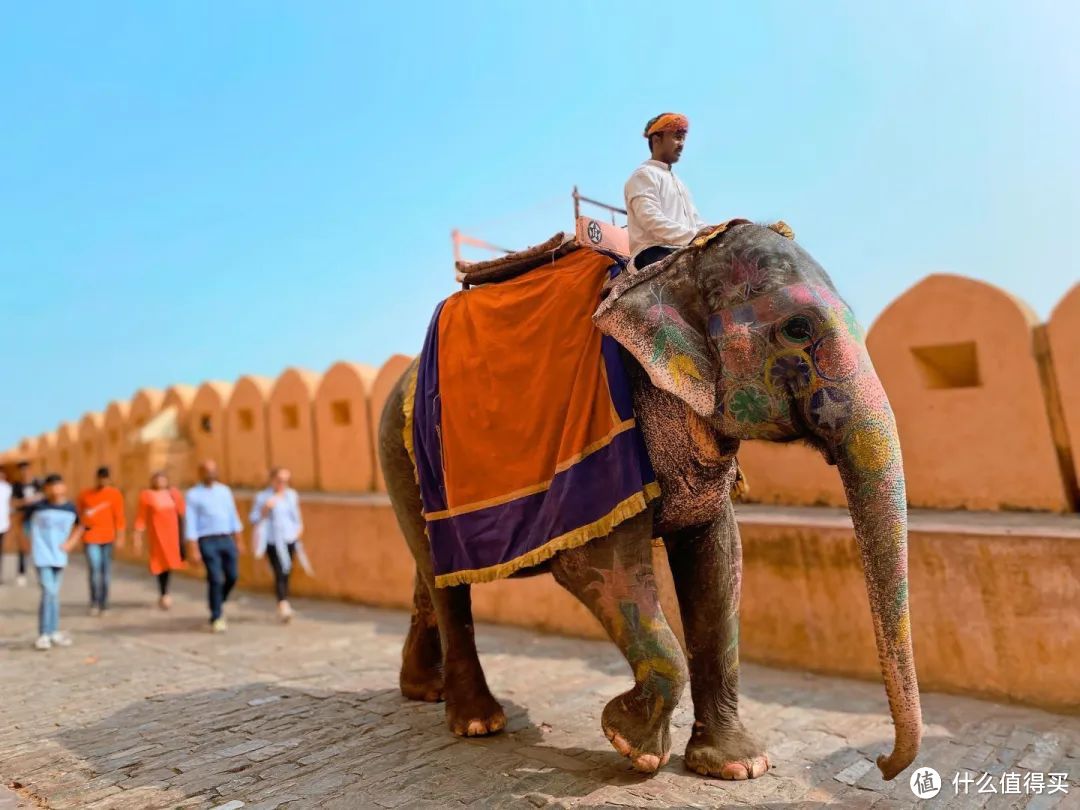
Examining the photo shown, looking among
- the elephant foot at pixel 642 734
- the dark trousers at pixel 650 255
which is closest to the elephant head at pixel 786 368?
the dark trousers at pixel 650 255

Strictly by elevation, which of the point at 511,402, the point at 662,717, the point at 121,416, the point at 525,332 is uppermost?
the point at 121,416

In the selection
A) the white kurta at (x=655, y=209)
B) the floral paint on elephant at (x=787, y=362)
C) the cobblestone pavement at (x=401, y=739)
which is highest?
the white kurta at (x=655, y=209)

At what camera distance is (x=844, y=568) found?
17.4ft

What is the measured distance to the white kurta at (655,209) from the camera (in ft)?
11.6

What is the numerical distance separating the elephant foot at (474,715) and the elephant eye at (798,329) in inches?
102

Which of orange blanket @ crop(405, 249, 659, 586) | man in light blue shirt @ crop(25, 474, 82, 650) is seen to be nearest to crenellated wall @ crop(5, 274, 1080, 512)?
orange blanket @ crop(405, 249, 659, 586)

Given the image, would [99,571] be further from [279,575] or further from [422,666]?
[422,666]

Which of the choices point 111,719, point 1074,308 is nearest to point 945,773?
point 1074,308

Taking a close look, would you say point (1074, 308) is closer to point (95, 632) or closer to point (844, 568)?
point (844, 568)

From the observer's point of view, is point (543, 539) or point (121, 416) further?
point (121, 416)

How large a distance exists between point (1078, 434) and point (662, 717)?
3.60 meters

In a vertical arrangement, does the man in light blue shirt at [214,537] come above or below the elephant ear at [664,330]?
below

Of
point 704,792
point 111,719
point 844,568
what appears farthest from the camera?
point 844,568

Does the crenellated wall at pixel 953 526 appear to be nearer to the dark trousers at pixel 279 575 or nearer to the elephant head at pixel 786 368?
the dark trousers at pixel 279 575
